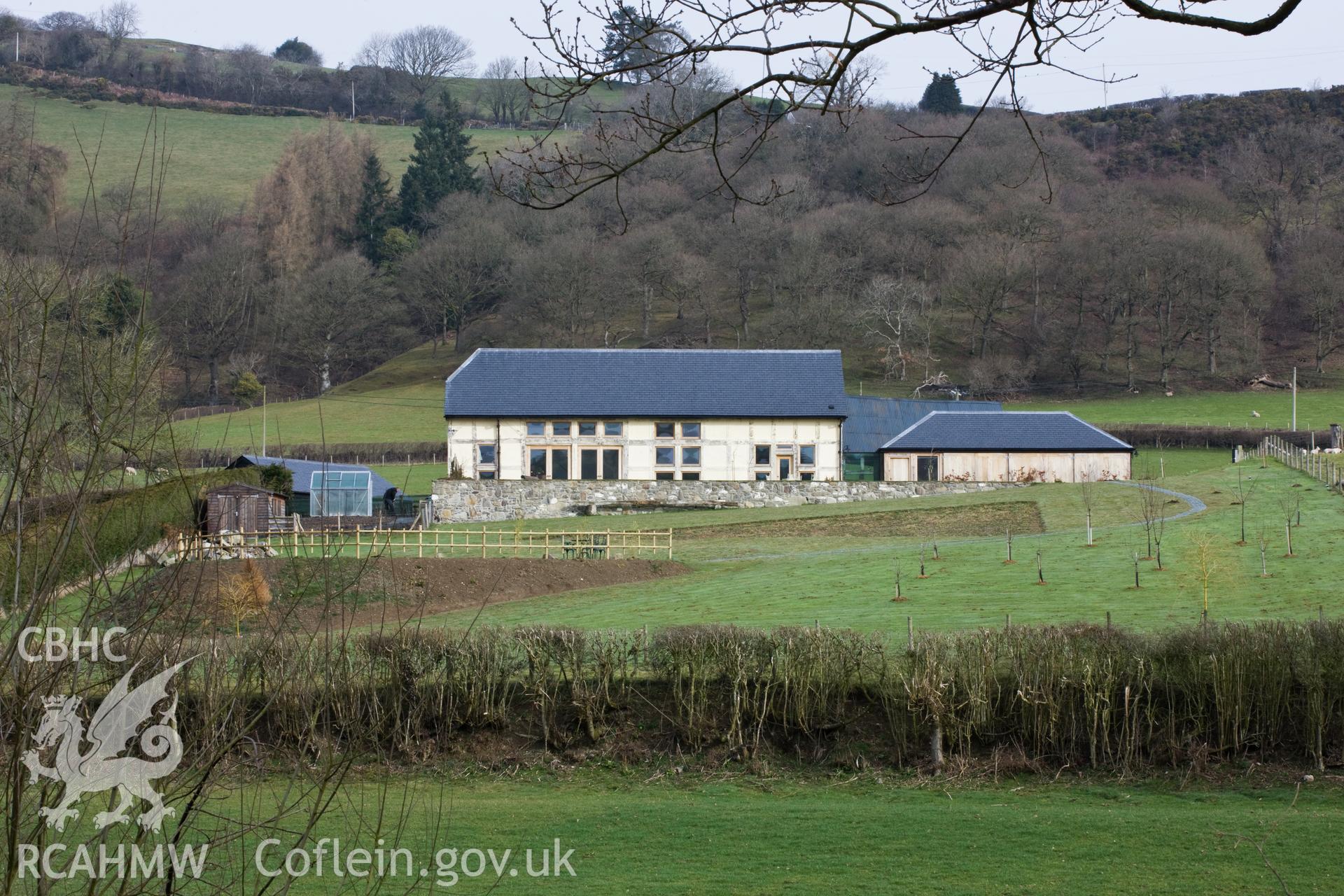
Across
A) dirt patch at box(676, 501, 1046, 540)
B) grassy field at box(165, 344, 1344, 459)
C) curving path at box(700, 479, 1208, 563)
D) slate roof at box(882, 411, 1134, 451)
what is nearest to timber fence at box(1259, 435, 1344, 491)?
curving path at box(700, 479, 1208, 563)

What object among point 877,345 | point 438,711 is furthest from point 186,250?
point 438,711

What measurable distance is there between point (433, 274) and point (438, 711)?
7540cm

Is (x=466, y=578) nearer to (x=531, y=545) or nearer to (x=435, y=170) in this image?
(x=531, y=545)

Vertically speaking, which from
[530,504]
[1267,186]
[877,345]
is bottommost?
[530,504]

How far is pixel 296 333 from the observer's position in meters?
85.0

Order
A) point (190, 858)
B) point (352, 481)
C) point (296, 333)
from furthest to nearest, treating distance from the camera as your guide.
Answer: point (296, 333), point (352, 481), point (190, 858)

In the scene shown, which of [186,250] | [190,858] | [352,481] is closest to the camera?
[190,858]

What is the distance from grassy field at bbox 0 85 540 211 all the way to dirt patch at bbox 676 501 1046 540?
187 feet

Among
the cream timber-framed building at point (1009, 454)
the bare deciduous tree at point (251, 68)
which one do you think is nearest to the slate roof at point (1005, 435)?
the cream timber-framed building at point (1009, 454)

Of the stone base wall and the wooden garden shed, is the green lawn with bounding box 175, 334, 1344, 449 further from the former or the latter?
the wooden garden shed

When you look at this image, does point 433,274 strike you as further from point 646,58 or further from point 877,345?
point 646,58

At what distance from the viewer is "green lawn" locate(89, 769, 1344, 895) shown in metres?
12.3

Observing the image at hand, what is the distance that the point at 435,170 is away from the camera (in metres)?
107

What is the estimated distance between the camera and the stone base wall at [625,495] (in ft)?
168
